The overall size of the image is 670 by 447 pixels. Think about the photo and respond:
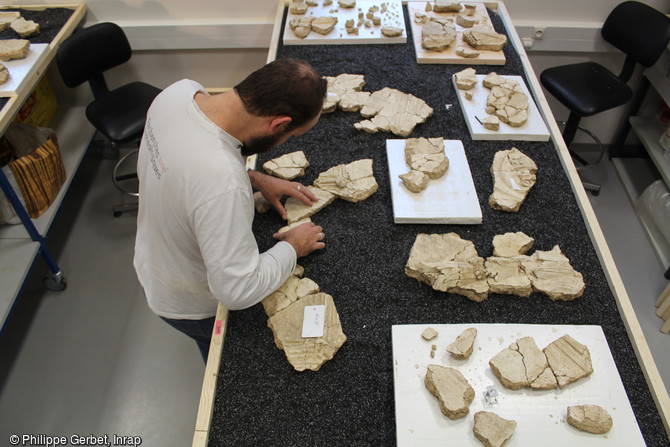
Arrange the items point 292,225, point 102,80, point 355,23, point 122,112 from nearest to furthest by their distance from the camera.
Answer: point 292,225 < point 355,23 < point 122,112 < point 102,80

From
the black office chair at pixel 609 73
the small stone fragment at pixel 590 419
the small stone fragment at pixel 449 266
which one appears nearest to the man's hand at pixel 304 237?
the small stone fragment at pixel 449 266

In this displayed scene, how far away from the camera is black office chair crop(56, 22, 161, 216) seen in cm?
321

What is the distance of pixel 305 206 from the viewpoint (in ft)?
7.13

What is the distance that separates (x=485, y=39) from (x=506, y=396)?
2.28m

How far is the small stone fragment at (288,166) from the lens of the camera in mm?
2318

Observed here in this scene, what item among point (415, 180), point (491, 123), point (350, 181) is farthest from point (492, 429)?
point (491, 123)

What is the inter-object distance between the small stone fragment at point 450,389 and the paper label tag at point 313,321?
399 millimetres

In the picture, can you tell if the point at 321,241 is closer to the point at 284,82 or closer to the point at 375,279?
the point at 375,279

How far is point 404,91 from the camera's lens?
2.86m

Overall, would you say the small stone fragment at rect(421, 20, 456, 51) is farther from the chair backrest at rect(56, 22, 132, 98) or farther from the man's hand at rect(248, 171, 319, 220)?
the chair backrest at rect(56, 22, 132, 98)

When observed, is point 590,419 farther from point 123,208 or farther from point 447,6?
point 123,208

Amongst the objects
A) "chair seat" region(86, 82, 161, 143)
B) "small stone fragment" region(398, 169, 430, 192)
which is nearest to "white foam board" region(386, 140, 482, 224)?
"small stone fragment" region(398, 169, 430, 192)

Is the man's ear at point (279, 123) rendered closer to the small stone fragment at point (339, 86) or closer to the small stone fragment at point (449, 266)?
the small stone fragment at point (449, 266)

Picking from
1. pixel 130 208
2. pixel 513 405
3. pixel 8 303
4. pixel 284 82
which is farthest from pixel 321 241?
pixel 130 208
